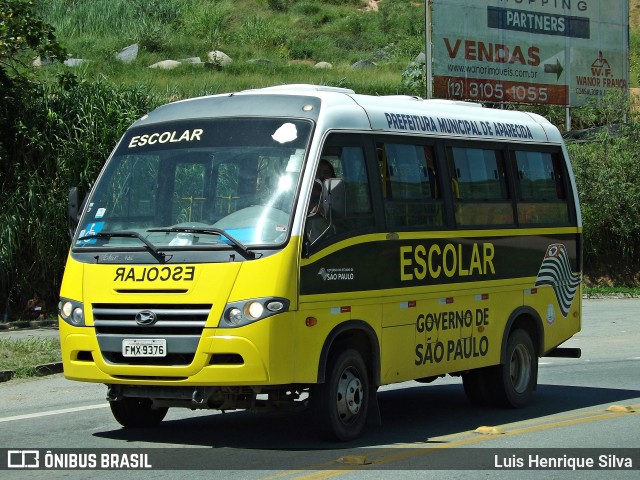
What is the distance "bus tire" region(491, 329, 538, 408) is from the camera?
1177 centimetres

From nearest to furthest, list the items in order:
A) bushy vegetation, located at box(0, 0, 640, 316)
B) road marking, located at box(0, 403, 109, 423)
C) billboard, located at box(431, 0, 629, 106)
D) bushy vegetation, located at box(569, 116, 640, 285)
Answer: road marking, located at box(0, 403, 109, 423) → bushy vegetation, located at box(0, 0, 640, 316) → bushy vegetation, located at box(569, 116, 640, 285) → billboard, located at box(431, 0, 629, 106)

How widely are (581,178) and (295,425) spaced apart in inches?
865

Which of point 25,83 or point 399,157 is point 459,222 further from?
point 25,83

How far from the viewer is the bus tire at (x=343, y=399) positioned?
9.19m

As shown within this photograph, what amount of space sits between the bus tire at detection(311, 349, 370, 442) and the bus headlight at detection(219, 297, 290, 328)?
0.89 meters

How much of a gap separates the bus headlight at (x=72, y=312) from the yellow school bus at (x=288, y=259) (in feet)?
0.08

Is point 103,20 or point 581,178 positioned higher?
point 103,20

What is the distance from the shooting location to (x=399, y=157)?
10477 mm

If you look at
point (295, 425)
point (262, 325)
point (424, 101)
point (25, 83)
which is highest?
point (25, 83)

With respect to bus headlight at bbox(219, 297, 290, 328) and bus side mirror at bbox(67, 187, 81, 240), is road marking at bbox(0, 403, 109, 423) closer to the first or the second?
bus side mirror at bbox(67, 187, 81, 240)

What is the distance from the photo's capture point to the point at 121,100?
22172mm

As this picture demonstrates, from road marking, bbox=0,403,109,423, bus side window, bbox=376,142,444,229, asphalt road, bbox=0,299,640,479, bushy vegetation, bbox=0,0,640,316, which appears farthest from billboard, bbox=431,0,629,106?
road marking, bbox=0,403,109,423

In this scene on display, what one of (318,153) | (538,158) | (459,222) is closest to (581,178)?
(538,158)

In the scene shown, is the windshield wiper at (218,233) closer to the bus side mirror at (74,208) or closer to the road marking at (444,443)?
the bus side mirror at (74,208)
